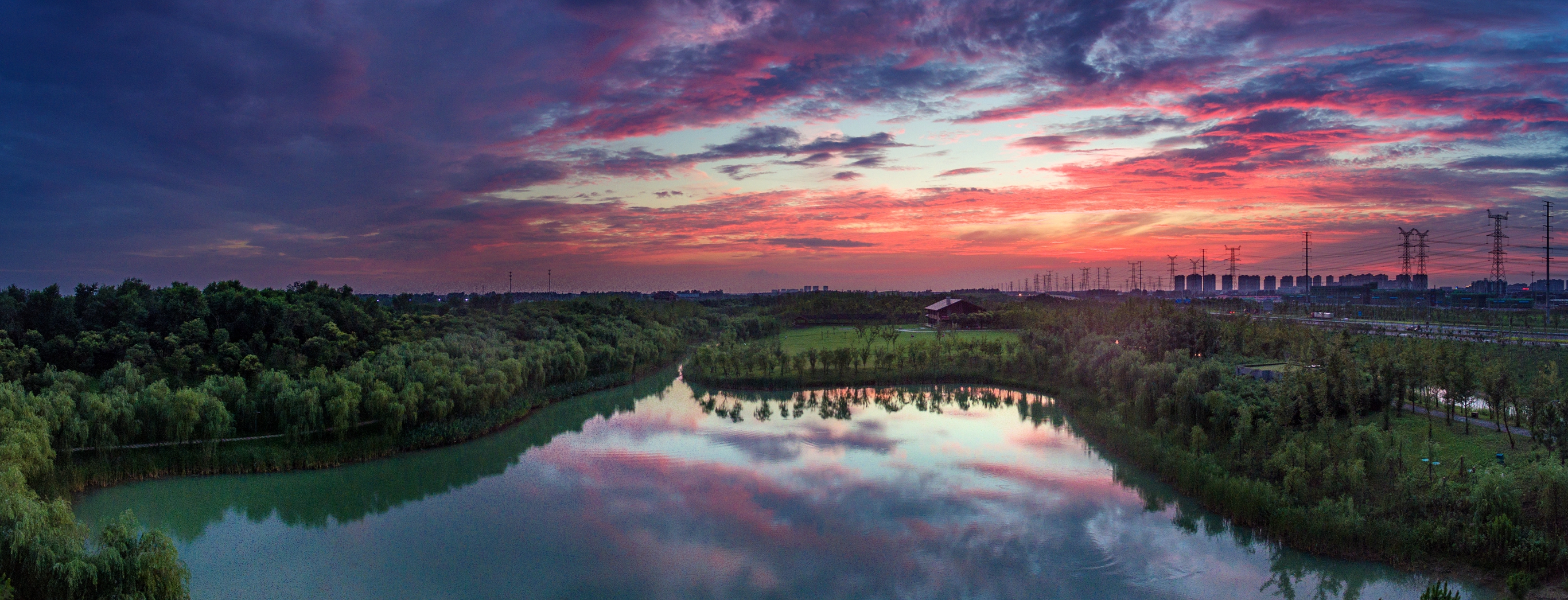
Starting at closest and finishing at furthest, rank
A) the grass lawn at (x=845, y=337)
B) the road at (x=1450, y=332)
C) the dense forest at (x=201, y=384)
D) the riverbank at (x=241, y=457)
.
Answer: the dense forest at (x=201, y=384)
the riverbank at (x=241, y=457)
the road at (x=1450, y=332)
the grass lawn at (x=845, y=337)

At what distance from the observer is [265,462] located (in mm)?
22281

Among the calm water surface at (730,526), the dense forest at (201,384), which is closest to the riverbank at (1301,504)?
the calm water surface at (730,526)

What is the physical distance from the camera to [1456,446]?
695 inches

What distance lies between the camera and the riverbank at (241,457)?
20062 mm

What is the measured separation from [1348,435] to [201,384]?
112ft

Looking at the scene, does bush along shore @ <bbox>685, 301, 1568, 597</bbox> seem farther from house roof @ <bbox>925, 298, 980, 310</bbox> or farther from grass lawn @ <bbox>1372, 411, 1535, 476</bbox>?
house roof @ <bbox>925, 298, 980, 310</bbox>

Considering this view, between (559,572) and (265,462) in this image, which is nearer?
(559,572)

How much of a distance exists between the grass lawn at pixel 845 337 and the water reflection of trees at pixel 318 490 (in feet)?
92.5

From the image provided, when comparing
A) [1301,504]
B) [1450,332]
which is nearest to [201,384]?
[1301,504]

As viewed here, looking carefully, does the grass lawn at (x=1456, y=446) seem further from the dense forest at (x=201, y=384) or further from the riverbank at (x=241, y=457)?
the riverbank at (x=241, y=457)

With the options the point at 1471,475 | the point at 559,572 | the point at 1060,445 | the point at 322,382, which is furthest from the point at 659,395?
the point at 1471,475

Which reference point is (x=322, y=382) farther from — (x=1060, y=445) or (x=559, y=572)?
→ (x=1060, y=445)

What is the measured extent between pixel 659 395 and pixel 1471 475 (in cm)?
3106

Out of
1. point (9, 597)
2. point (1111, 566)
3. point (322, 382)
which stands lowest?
point (1111, 566)
